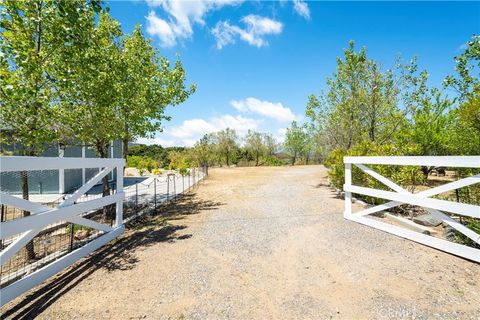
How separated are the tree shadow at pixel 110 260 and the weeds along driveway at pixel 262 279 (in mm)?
20

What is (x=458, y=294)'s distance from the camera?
3.55 m

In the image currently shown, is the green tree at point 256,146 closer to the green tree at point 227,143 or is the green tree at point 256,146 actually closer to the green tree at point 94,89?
the green tree at point 227,143

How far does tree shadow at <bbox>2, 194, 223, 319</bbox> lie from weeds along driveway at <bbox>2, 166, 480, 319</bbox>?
0.07 ft

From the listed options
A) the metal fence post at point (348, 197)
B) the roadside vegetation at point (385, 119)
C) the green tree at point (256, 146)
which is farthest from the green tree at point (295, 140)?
the metal fence post at point (348, 197)

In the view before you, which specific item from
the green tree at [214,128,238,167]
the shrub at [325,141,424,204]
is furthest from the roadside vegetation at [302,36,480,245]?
the green tree at [214,128,238,167]

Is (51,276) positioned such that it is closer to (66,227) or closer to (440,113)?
(66,227)

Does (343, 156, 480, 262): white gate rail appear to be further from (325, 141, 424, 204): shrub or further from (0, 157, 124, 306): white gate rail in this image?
(0, 157, 124, 306): white gate rail

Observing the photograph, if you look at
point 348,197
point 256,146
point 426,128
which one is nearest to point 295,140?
point 256,146

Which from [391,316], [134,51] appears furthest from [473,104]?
[134,51]

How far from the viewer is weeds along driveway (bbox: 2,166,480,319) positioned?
3.27 metres

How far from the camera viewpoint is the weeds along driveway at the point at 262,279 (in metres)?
3.27

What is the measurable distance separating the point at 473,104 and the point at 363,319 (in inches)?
301

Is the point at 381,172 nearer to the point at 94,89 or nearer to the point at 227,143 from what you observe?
the point at 94,89

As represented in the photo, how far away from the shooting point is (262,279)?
13.3 ft
